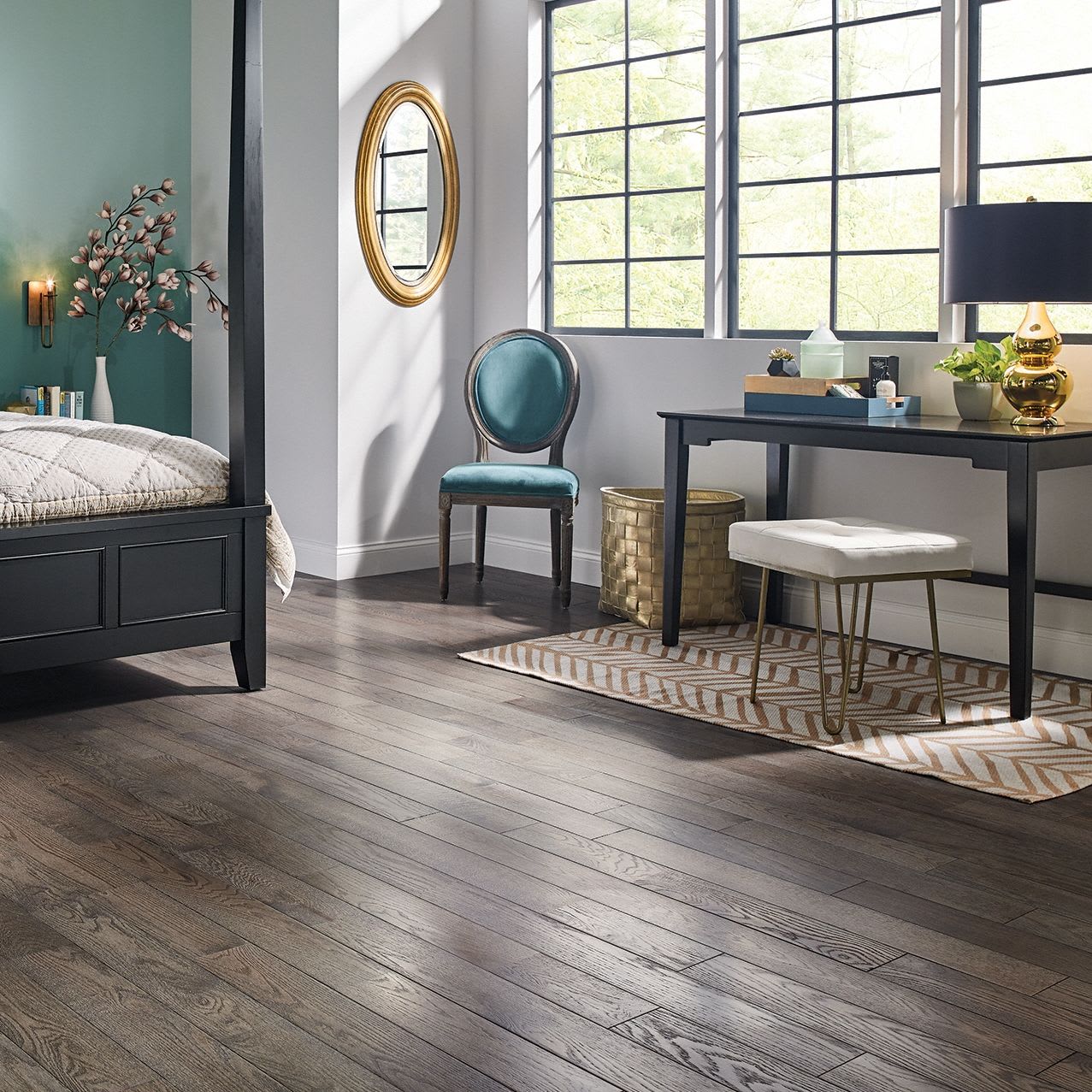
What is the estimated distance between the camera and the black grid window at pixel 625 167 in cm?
513

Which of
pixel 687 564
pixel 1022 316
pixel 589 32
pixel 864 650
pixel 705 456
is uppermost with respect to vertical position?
pixel 589 32

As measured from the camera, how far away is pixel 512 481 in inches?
198

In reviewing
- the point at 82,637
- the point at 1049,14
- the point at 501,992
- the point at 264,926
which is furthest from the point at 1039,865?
the point at 1049,14

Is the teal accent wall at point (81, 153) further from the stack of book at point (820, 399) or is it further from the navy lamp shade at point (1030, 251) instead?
the navy lamp shade at point (1030, 251)

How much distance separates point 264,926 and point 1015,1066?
1194mm

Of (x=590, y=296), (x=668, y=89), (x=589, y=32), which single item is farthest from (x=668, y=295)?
(x=589, y=32)

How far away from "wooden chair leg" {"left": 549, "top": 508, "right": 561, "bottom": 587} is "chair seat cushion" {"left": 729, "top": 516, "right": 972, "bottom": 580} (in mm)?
1765

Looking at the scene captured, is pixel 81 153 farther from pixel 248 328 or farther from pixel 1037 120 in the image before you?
pixel 1037 120

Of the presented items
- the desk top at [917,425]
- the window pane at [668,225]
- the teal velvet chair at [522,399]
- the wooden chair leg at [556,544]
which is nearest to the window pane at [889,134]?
the window pane at [668,225]

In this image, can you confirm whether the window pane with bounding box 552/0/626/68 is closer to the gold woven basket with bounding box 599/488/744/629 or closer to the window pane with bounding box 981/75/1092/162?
the window pane with bounding box 981/75/1092/162

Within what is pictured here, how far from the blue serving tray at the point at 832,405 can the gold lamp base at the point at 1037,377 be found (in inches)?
15.9

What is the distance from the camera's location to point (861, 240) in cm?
461

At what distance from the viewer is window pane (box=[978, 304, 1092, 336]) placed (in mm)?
4043

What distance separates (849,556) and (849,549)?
0.06 feet
